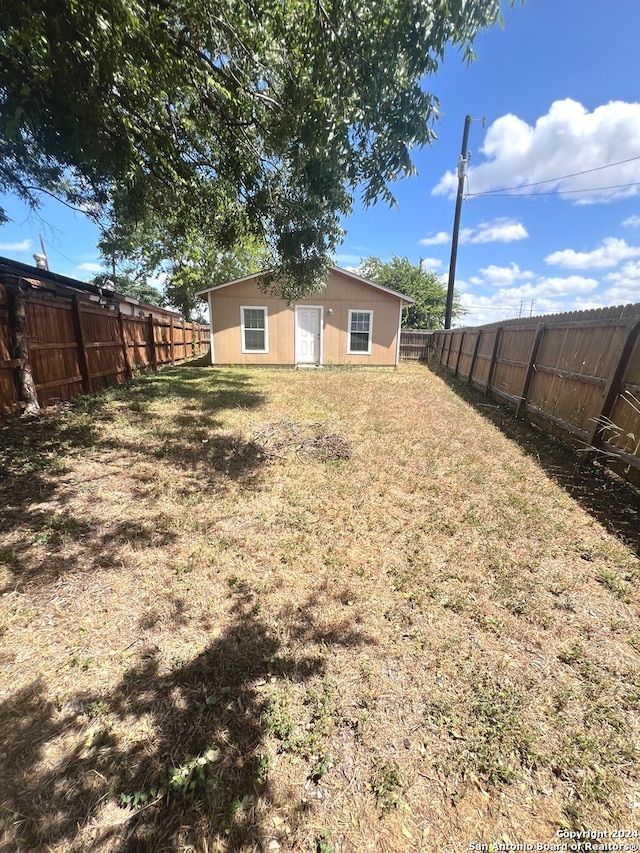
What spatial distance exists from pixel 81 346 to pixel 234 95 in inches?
210

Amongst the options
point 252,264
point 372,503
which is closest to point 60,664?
point 372,503

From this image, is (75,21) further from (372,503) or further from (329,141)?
(372,503)

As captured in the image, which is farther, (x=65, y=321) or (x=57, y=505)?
(x=65, y=321)

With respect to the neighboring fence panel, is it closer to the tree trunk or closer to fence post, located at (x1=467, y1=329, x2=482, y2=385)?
the tree trunk

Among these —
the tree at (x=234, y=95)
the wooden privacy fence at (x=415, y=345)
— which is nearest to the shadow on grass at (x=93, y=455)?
the tree at (x=234, y=95)

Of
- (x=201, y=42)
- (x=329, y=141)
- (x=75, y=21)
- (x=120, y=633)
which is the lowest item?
(x=120, y=633)

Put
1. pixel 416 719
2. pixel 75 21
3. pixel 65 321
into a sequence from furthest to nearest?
1. pixel 65 321
2. pixel 75 21
3. pixel 416 719

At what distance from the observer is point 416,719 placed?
1.64 m

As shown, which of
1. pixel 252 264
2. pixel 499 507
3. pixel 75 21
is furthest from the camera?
pixel 252 264

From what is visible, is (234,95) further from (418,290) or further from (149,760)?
(418,290)

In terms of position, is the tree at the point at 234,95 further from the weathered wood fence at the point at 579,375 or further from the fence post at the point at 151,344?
the fence post at the point at 151,344

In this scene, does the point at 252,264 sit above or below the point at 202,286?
above

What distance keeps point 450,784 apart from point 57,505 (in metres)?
3.62

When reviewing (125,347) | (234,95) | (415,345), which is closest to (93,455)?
(234,95)
